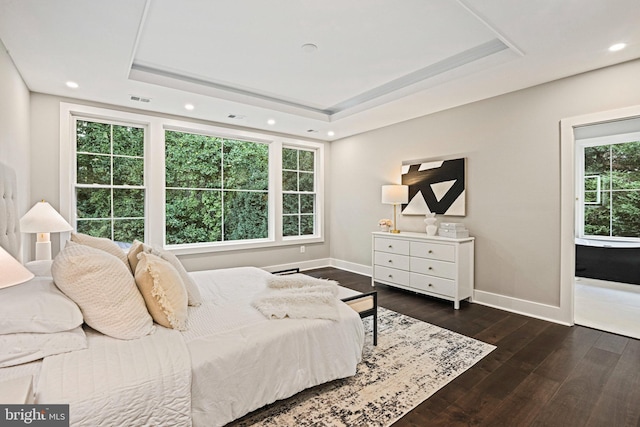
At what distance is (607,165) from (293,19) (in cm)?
620

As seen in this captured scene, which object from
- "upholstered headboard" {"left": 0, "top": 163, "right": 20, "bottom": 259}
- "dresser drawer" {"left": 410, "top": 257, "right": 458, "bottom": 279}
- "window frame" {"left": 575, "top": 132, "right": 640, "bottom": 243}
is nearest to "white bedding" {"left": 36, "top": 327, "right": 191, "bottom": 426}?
"upholstered headboard" {"left": 0, "top": 163, "right": 20, "bottom": 259}

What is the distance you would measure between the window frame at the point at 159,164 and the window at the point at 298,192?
5.8 inches

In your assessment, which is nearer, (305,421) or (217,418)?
(217,418)

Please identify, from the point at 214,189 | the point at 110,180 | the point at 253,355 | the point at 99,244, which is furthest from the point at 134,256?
the point at 214,189

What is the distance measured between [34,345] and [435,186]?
4200 mm

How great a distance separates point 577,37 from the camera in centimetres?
237

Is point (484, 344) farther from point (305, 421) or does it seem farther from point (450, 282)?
point (305, 421)

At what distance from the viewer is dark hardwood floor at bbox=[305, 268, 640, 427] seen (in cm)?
179

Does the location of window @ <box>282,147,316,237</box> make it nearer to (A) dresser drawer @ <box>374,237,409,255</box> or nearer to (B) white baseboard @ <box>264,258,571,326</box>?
(A) dresser drawer @ <box>374,237,409,255</box>

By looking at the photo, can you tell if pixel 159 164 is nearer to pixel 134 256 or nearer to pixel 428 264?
pixel 134 256

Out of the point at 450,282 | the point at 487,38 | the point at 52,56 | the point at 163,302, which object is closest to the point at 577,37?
the point at 487,38

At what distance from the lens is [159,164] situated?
4.22 meters

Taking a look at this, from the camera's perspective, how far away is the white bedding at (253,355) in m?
1.54

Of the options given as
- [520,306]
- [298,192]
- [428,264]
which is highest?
[298,192]
